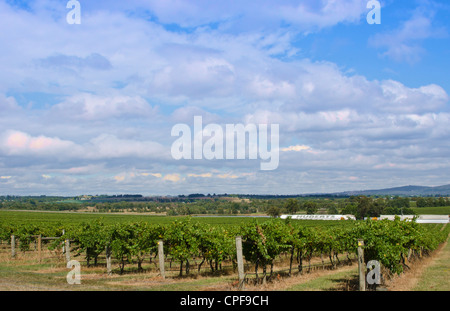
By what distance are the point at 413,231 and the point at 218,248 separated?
10915 mm

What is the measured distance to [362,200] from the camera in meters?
A: 141

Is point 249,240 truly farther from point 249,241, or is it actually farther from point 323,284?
point 323,284

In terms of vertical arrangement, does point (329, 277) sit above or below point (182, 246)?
below

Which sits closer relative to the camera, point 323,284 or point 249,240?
point 249,240

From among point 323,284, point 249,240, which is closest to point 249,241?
point 249,240

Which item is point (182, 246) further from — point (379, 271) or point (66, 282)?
point (379, 271)

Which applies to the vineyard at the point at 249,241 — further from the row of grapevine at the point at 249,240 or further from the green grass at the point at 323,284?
the green grass at the point at 323,284

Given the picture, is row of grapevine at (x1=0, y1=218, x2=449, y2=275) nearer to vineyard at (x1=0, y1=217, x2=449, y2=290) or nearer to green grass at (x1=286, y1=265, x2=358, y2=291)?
vineyard at (x1=0, y1=217, x2=449, y2=290)

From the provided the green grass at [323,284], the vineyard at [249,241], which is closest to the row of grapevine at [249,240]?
the vineyard at [249,241]

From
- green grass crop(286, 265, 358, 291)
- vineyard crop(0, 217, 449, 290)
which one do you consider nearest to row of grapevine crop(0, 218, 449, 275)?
vineyard crop(0, 217, 449, 290)
